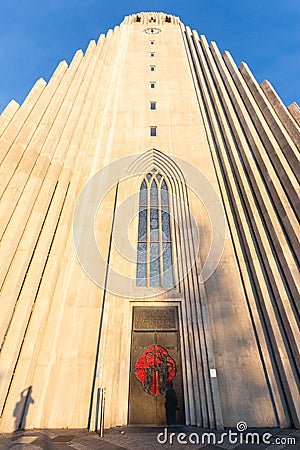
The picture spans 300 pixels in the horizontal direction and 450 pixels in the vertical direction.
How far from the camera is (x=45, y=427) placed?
7812 mm

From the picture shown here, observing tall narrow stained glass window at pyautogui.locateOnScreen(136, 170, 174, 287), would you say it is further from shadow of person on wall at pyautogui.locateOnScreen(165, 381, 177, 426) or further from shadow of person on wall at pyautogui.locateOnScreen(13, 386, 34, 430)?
shadow of person on wall at pyautogui.locateOnScreen(13, 386, 34, 430)

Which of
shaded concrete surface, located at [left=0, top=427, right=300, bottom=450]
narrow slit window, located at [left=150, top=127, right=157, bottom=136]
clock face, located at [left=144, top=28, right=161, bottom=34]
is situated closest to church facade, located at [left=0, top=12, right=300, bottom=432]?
narrow slit window, located at [left=150, top=127, right=157, bottom=136]

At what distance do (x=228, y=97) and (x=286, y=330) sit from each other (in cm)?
1521

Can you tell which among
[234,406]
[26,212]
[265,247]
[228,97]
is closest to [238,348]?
[234,406]

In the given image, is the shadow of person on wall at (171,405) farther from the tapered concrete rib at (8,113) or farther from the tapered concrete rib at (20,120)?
the tapered concrete rib at (8,113)

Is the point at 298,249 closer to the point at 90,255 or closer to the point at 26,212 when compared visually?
the point at 90,255

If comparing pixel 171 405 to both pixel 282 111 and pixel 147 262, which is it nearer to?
pixel 147 262

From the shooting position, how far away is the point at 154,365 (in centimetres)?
952

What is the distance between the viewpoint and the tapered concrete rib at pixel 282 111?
11902mm

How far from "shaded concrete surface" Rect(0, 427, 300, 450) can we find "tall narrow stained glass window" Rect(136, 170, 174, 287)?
521 cm

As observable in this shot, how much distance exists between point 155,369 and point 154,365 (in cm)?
14

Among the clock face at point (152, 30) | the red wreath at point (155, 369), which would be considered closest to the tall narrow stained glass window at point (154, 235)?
the red wreath at point (155, 369)

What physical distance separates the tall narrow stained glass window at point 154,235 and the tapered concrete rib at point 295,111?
753cm

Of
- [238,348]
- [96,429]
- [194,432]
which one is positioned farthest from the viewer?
[238,348]
